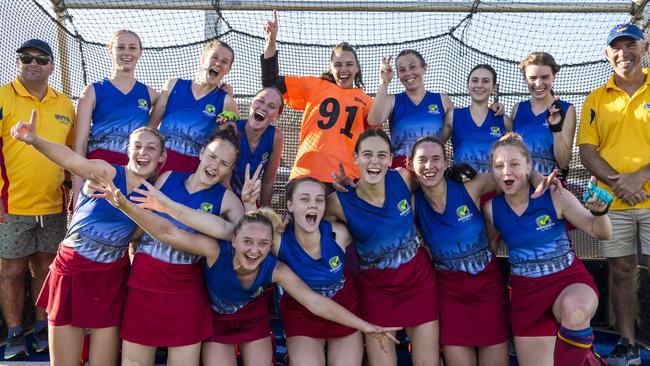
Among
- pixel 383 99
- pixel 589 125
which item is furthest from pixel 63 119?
pixel 589 125

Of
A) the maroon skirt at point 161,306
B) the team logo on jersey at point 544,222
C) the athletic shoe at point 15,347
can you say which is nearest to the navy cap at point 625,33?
the team logo on jersey at point 544,222

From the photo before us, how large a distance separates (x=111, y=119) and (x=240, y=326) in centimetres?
183

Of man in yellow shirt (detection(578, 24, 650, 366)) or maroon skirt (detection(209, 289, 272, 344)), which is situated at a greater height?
man in yellow shirt (detection(578, 24, 650, 366))

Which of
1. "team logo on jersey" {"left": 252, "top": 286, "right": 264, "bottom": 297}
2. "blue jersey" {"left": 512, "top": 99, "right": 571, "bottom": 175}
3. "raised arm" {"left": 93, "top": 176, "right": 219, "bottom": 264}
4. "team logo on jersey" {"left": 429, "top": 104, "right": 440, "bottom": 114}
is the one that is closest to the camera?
"raised arm" {"left": 93, "top": 176, "right": 219, "bottom": 264}

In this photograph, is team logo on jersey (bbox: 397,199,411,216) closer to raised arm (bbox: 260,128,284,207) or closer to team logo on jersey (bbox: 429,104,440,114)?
team logo on jersey (bbox: 429,104,440,114)

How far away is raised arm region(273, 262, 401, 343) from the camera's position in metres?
3.14

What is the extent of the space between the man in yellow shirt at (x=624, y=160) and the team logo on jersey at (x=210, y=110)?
2.92m

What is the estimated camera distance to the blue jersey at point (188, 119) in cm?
402

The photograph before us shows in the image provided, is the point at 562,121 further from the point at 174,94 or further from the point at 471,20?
the point at 174,94

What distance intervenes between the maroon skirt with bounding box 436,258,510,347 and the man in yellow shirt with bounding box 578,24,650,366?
1.01 m

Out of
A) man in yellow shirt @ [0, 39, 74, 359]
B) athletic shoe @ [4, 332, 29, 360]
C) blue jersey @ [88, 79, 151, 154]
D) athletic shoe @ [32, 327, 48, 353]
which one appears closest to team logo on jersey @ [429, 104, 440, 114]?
blue jersey @ [88, 79, 151, 154]

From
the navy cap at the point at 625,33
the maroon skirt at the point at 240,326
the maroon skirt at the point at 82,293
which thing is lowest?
the maroon skirt at the point at 240,326

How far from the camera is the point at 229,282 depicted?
3344 mm

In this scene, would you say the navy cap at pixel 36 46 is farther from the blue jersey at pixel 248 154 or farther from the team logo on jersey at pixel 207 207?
the team logo on jersey at pixel 207 207
